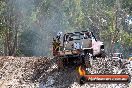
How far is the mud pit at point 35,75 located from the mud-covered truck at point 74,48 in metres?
0.67

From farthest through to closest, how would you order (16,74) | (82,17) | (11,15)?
(82,17) < (11,15) < (16,74)

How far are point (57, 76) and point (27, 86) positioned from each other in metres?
1.75

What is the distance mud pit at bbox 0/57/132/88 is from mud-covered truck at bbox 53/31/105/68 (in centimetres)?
67

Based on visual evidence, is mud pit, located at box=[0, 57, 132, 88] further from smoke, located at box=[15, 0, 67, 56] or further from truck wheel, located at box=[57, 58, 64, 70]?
smoke, located at box=[15, 0, 67, 56]

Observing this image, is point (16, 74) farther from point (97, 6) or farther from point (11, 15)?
point (97, 6)

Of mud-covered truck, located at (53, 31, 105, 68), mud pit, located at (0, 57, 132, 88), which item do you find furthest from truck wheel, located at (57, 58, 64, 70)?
mud pit, located at (0, 57, 132, 88)

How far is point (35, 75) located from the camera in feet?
65.2

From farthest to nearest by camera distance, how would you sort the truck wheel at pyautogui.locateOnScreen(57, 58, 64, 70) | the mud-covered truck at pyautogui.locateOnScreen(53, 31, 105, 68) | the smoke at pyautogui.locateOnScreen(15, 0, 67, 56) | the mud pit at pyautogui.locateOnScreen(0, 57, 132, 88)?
the smoke at pyautogui.locateOnScreen(15, 0, 67, 56) < the truck wheel at pyautogui.locateOnScreen(57, 58, 64, 70) < the mud-covered truck at pyautogui.locateOnScreen(53, 31, 105, 68) < the mud pit at pyautogui.locateOnScreen(0, 57, 132, 88)

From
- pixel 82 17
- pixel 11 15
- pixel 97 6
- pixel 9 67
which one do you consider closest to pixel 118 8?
pixel 97 6

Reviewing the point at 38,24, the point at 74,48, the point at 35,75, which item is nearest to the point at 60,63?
the point at 74,48

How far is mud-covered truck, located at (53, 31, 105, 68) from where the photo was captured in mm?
17938

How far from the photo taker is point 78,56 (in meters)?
18.2

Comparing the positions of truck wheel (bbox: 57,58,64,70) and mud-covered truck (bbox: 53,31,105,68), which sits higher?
mud-covered truck (bbox: 53,31,105,68)

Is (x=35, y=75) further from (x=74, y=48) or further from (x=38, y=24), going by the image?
(x=38, y=24)
